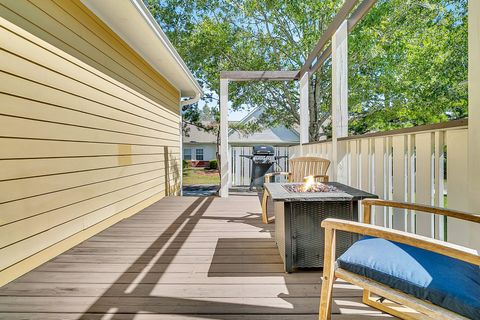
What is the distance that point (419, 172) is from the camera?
6.31 ft

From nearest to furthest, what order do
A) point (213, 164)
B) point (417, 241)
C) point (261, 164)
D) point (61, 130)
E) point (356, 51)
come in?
point (417, 241) → point (61, 130) → point (261, 164) → point (356, 51) → point (213, 164)

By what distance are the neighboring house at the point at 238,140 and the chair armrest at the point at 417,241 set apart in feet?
25.9

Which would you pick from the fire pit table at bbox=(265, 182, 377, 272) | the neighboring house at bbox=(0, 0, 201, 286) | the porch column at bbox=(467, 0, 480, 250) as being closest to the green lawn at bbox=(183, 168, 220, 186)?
the neighboring house at bbox=(0, 0, 201, 286)

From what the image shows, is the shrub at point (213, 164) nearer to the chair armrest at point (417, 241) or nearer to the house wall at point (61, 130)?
the house wall at point (61, 130)

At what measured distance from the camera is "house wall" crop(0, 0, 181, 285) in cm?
219

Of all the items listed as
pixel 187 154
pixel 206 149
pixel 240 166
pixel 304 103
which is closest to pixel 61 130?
pixel 304 103

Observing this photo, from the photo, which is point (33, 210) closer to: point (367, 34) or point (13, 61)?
point (13, 61)

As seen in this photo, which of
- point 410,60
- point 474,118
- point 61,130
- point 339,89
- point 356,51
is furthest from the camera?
point 410,60

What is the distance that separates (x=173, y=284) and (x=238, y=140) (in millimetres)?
14118

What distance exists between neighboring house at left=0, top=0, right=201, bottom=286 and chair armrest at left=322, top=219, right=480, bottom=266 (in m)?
2.34

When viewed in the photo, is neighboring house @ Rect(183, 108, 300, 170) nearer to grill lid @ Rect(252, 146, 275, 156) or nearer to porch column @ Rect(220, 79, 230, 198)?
grill lid @ Rect(252, 146, 275, 156)

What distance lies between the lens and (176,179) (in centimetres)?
743

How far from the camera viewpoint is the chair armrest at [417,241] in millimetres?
983

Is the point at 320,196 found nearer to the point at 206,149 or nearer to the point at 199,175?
the point at 199,175
